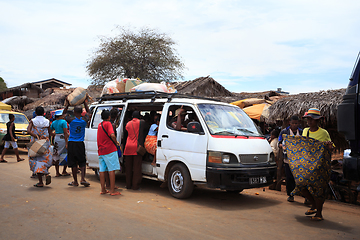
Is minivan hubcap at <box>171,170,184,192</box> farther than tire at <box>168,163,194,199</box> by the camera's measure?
Yes

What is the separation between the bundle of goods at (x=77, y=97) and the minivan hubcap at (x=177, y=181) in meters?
5.11

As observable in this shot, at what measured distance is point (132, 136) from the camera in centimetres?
746

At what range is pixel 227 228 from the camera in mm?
4762

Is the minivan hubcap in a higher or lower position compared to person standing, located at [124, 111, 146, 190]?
lower

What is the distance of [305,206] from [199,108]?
2940 millimetres

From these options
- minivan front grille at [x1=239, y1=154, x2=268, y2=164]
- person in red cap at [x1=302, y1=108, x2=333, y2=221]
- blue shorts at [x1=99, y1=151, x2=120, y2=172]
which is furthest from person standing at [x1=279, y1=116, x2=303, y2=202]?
blue shorts at [x1=99, y1=151, x2=120, y2=172]

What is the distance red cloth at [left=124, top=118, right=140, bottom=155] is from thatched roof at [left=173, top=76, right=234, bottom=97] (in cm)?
1344

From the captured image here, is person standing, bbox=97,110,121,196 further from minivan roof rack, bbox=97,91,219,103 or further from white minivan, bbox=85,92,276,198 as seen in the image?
minivan roof rack, bbox=97,91,219,103

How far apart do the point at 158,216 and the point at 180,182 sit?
4.51ft

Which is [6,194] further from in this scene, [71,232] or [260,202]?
[260,202]

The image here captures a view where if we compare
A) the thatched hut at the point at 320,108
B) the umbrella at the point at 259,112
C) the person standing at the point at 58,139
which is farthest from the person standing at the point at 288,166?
the person standing at the point at 58,139

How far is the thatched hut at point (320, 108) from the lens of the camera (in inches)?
381

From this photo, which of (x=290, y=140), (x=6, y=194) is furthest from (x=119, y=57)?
(x=290, y=140)

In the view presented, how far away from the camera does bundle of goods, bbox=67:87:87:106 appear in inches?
403
